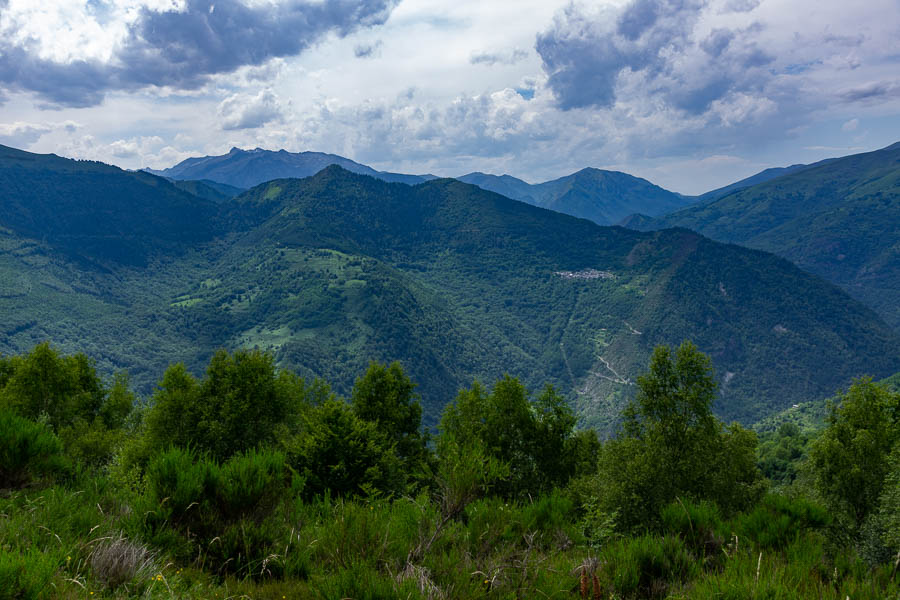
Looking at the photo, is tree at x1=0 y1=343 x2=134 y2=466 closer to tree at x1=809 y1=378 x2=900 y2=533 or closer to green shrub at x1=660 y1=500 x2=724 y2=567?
green shrub at x1=660 y1=500 x2=724 y2=567

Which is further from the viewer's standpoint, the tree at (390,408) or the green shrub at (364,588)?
the tree at (390,408)

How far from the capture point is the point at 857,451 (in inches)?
955

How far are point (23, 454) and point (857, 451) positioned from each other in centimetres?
3281

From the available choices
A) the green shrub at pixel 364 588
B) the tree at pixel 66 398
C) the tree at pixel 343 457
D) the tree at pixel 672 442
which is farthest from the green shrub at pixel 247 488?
the tree at pixel 66 398

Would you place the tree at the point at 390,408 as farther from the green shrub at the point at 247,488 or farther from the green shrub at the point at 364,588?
→ the green shrub at the point at 364,588

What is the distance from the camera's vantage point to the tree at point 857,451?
23.9 metres

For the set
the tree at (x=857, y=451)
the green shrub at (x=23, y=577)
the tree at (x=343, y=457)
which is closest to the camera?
the green shrub at (x=23, y=577)

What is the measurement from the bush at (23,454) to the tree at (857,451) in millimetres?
30493

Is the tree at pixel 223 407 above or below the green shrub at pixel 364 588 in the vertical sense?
below

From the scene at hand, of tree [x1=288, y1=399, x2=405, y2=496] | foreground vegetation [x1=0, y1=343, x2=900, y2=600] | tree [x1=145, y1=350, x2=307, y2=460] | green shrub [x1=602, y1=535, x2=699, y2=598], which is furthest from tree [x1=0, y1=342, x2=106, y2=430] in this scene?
green shrub [x1=602, y1=535, x2=699, y2=598]

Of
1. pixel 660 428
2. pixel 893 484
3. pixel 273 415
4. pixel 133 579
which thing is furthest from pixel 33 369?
pixel 893 484

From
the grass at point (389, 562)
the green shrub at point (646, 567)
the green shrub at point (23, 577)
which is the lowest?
the green shrub at point (646, 567)

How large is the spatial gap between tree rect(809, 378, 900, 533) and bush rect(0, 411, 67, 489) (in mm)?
30493

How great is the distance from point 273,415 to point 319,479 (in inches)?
706
